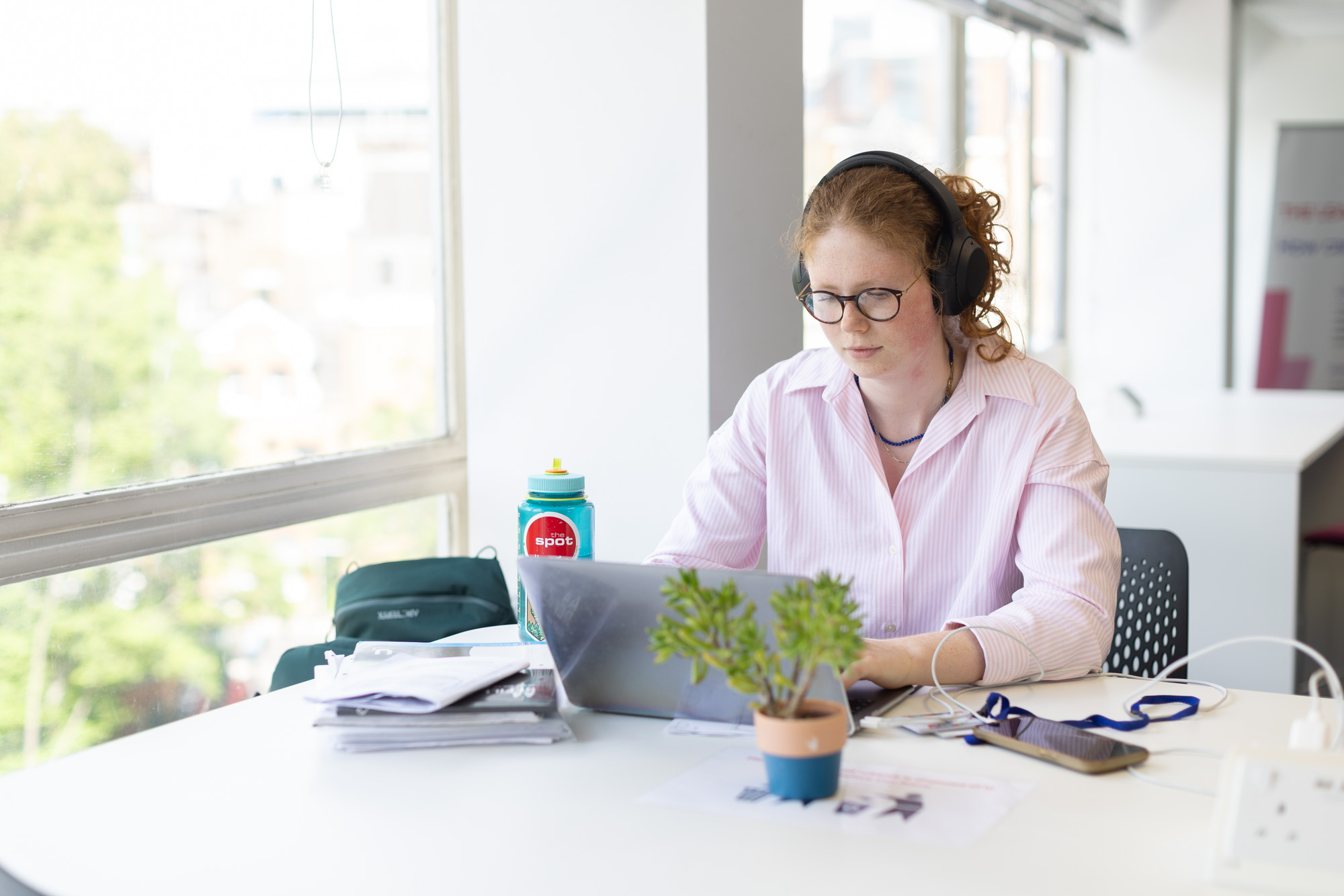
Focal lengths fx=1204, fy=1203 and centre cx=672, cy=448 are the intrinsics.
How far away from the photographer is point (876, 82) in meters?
3.77

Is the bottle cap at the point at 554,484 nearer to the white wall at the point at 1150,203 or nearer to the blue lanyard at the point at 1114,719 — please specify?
the blue lanyard at the point at 1114,719

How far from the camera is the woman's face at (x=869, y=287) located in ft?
4.78

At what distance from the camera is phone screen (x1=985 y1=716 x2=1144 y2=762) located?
1061mm

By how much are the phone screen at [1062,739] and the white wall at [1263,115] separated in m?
4.81

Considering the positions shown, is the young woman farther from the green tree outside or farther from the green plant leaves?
the green tree outside

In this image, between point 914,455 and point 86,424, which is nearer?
point 914,455

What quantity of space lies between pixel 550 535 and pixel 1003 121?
11.1 ft

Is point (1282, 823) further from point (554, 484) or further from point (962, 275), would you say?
point (554, 484)

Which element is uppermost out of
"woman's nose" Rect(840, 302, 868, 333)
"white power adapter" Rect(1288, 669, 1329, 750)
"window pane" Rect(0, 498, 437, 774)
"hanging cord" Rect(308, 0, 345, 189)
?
"hanging cord" Rect(308, 0, 345, 189)

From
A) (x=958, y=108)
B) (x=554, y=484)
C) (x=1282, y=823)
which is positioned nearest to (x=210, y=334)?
(x=554, y=484)

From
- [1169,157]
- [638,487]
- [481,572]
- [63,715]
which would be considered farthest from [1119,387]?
[63,715]

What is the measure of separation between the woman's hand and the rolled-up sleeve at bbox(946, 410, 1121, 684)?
0.02 m

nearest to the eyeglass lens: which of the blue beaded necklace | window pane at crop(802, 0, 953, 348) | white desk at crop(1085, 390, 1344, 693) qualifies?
the blue beaded necklace

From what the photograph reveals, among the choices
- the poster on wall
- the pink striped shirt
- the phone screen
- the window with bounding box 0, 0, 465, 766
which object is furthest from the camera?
the poster on wall
